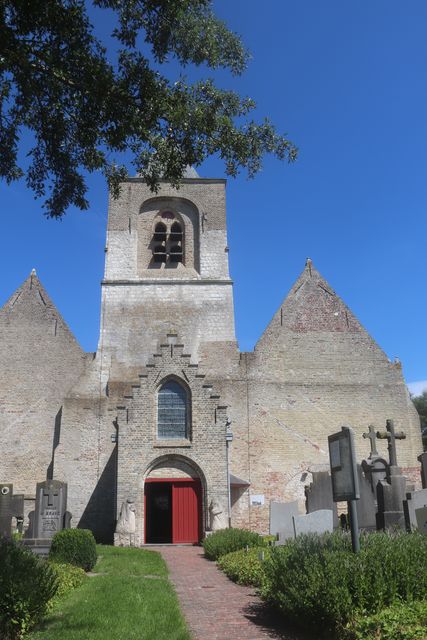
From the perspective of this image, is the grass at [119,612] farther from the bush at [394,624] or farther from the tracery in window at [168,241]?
the tracery in window at [168,241]

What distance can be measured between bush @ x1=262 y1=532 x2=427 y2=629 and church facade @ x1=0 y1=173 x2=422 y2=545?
44.0 feet

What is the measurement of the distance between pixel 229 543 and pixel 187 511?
600 cm

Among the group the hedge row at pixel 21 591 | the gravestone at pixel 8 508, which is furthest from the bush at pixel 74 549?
the hedge row at pixel 21 591

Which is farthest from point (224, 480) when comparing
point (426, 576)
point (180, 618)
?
point (426, 576)

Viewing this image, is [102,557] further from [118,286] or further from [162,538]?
[118,286]

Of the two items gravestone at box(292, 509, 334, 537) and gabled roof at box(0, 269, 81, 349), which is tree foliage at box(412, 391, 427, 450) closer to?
gabled roof at box(0, 269, 81, 349)

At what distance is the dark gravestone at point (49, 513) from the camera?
51.6ft

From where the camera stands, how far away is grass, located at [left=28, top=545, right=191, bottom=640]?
6.74m

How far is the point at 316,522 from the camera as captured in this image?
1234cm

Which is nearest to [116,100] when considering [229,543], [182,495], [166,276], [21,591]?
[21,591]

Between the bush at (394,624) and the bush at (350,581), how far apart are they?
8.8 inches

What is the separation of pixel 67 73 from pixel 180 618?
7.97m

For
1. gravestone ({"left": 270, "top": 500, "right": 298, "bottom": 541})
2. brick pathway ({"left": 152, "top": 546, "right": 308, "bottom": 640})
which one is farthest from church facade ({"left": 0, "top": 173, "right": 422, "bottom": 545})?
brick pathway ({"left": 152, "top": 546, "right": 308, "bottom": 640})

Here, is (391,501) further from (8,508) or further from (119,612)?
(8,508)
